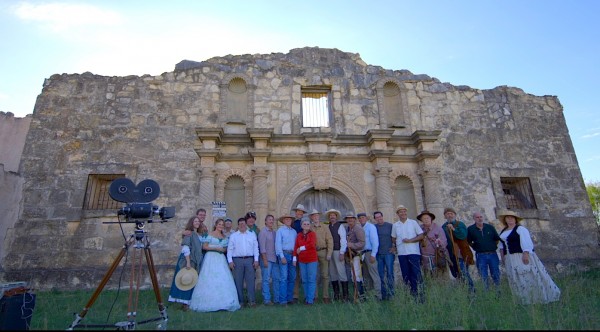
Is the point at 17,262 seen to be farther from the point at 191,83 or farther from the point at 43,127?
the point at 191,83

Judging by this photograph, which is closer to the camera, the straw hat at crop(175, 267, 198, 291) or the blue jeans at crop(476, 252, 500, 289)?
the straw hat at crop(175, 267, 198, 291)

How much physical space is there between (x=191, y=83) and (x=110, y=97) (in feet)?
6.63

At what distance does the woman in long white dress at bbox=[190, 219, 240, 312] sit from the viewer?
18.2ft

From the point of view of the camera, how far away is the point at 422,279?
6113 millimetres

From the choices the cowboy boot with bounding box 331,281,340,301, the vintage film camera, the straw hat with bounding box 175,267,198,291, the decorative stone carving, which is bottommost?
the cowboy boot with bounding box 331,281,340,301

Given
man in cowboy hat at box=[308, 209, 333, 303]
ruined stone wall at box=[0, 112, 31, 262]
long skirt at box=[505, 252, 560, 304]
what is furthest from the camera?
ruined stone wall at box=[0, 112, 31, 262]

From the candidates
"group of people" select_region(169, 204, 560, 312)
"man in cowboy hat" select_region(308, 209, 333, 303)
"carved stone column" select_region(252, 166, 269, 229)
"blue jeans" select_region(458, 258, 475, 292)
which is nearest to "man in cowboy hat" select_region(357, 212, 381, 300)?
"group of people" select_region(169, 204, 560, 312)

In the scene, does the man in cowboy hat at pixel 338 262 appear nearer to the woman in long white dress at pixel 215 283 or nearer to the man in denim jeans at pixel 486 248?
the woman in long white dress at pixel 215 283

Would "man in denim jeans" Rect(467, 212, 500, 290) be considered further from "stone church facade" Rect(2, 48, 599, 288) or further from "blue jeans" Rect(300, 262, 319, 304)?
"blue jeans" Rect(300, 262, 319, 304)

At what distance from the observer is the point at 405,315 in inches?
178

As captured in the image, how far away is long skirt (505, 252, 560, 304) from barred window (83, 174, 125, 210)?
8116 mm

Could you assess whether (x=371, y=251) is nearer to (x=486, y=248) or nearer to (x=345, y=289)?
(x=345, y=289)

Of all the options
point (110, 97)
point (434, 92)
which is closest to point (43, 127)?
point (110, 97)

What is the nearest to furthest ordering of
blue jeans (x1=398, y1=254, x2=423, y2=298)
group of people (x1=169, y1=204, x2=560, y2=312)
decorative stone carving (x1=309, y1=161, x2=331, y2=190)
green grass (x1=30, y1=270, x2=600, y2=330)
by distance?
1. green grass (x1=30, y1=270, x2=600, y2=330)
2. group of people (x1=169, y1=204, x2=560, y2=312)
3. blue jeans (x1=398, y1=254, x2=423, y2=298)
4. decorative stone carving (x1=309, y1=161, x2=331, y2=190)
